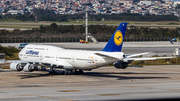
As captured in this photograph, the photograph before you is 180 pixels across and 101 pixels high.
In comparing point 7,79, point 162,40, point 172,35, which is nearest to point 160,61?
point 7,79

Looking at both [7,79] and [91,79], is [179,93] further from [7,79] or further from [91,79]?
[7,79]

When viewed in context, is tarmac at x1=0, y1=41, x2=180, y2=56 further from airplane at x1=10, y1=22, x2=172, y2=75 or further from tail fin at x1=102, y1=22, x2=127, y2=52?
tail fin at x1=102, y1=22, x2=127, y2=52

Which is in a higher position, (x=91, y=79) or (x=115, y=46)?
(x=115, y=46)

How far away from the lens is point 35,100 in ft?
94.1

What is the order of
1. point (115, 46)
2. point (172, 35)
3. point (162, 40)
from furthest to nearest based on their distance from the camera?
1. point (172, 35)
2. point (162, 40)
3. point (115, 46)

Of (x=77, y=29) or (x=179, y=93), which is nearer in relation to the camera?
(x=179, y=93)

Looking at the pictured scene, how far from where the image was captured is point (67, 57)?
169 ft

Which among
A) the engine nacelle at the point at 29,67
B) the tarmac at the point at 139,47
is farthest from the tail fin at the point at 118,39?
the tarmac at the point at 139,47

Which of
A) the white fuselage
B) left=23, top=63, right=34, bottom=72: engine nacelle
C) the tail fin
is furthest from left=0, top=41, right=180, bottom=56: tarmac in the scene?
left=23, top=63, right=34, bottom=72: engine nacelle

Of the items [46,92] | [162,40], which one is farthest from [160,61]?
[162,40]

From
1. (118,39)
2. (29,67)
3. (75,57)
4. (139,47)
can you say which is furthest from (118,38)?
(139,47)

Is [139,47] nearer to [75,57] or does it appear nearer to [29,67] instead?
[75,57]

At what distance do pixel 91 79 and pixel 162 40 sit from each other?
11375cm

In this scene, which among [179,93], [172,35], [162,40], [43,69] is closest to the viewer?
[179,93]
